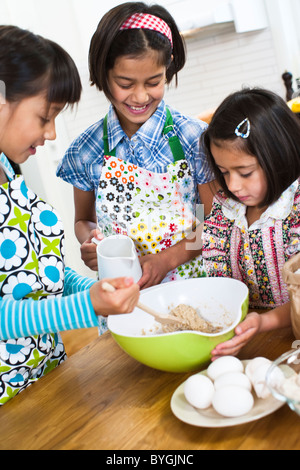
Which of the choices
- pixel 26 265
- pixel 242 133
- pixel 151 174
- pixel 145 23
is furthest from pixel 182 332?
pixel 145 23

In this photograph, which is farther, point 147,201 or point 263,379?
point 147,201

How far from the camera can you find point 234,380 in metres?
0.85

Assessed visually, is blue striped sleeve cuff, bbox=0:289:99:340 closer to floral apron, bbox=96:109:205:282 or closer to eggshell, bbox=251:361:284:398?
eggshell, bbox=251:361:284:398

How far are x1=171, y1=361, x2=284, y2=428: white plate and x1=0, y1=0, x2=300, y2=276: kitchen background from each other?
2408mm

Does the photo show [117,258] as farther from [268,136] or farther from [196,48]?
[196,48]

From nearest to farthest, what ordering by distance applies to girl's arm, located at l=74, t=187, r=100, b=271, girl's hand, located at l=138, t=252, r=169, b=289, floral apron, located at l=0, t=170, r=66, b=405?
floral apron, located at l=0, t=170, r=66, b=405, girl's hand, located at l=138, t=252, r=169, b=289, girl's arm, located at l=74, t=187, r=100, b=271

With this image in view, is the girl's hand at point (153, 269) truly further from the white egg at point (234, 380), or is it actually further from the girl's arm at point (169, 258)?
the white egg at point (234, 380)

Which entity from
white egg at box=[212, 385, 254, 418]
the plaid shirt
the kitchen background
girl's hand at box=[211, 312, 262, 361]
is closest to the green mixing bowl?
girl's hand at box=[211, 312, 262, 361]

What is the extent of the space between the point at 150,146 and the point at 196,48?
220 centimetres

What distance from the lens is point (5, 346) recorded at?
1129 millimetres

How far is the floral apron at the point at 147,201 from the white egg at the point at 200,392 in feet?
2.20

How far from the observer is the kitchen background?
3.09m
